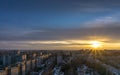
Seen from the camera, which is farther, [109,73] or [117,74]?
[109,73]

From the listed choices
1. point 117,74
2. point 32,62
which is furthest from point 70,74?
point 32,62

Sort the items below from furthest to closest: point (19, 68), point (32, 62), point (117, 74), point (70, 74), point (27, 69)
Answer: point (32, 62), point (27, 69), point (19, 68), point (70, 74), point (117, 74)

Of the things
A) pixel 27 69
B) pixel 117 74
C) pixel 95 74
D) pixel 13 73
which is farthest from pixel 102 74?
pixel 27 69

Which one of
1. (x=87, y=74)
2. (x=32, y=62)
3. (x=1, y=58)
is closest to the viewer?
(x=87, y=74)

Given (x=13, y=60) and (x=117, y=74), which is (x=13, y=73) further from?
(x=13, y=60)

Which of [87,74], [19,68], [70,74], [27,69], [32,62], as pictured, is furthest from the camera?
[32,62]

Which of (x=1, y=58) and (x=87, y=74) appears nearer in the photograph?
(x=87, y=74)

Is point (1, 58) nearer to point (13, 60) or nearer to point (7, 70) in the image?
point (13, 60)

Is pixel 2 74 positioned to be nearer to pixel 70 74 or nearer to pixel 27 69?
pixel 70 74

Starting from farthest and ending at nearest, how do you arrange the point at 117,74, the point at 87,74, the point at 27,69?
the point at 27,69
the point at 87,74
the point at 117,74
